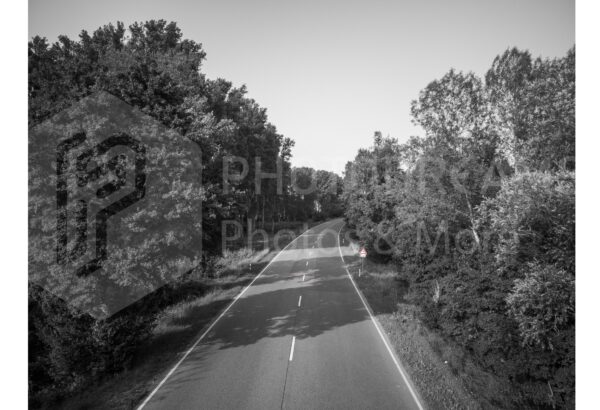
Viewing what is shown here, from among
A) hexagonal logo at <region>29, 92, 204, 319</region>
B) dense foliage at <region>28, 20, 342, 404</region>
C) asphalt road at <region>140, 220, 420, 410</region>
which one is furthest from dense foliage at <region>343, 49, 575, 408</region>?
hexagonal logo at <region>29, 92, 204, 319</region>

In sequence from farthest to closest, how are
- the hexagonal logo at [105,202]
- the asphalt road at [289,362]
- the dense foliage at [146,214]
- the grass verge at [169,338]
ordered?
the dense foliage at [146,214], the hexagonal logo at [105,202], the grass verge at [169,338], the asphalt road at [289,362]

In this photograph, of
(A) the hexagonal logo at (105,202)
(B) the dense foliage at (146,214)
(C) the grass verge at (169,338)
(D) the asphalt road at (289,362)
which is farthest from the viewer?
(B) the dense foliage at (146,214)

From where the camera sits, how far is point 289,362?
10.7 metres

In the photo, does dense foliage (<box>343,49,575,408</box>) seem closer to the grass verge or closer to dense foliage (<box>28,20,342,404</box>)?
dense foliage (<box>28,20,342,404</box>)

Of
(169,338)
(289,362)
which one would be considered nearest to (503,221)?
(289,362)

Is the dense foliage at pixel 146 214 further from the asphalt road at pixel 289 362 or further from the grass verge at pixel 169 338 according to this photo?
the asphalt road at pixel 289 362

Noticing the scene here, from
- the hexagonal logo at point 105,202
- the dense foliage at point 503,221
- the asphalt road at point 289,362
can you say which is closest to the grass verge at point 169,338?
the asphalt road at point 289,362

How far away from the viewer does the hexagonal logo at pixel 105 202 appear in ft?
29.9

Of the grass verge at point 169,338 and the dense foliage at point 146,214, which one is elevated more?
the dense foliage at point 146,214

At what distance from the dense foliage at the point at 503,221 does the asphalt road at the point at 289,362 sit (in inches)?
147

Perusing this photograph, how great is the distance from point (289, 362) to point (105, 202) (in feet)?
29.4

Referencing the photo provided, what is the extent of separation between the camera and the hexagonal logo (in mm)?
9117

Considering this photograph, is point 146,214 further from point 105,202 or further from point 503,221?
point 503,221

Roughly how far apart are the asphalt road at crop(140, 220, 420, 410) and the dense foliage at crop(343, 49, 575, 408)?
3.74m
